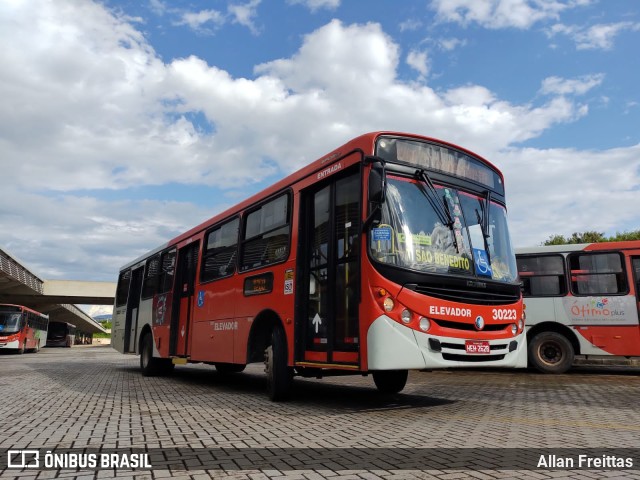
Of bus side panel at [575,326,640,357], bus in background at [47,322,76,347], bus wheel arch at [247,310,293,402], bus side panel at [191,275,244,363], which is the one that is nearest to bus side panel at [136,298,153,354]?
bus side panel at [191,275,244,363]

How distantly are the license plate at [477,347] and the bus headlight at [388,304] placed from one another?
1114mm

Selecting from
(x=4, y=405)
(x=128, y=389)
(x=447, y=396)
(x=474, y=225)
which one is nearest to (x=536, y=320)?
(x=447, y=396)

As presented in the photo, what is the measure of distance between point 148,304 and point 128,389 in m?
4.42

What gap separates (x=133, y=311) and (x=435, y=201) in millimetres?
11897

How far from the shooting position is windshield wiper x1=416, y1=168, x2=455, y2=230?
668 cm

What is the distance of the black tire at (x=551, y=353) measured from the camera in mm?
13453

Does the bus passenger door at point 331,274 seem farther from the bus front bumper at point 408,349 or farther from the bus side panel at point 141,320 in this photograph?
the bus side panel at point 141,320

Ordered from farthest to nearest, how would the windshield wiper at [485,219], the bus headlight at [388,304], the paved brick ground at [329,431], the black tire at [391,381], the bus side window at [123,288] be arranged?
the bus side window at [123,288] → the black tire at [391,381] → the windshield wiper at [485,219] → the bus headlight at [388,304] → the paved brick ground at [329,431]

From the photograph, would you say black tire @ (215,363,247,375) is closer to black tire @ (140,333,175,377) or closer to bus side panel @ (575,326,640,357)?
black tire @ (140,333,175,377)

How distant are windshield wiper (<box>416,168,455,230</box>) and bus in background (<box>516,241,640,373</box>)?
855 cm

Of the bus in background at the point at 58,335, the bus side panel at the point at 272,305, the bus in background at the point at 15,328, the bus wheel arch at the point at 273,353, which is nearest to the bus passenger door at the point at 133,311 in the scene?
the bus side panel at the point at 272,305

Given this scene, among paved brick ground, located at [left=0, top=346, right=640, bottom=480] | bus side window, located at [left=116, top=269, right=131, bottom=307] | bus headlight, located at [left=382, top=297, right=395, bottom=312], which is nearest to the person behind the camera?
paved brick ground, located at [left=0, top=346, right=640, bottom=480]

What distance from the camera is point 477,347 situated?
6.37 meters

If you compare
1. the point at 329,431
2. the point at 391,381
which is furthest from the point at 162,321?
the point at 329,431
